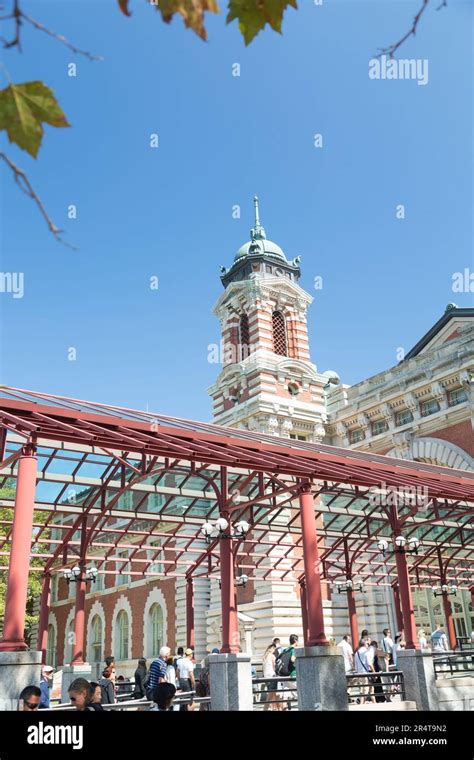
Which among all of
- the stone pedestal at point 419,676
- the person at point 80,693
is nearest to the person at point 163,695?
the person at point 80,693

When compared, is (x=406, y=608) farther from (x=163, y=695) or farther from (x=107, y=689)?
(x=163, y=695)

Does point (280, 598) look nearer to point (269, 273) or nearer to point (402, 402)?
point (402, 402)

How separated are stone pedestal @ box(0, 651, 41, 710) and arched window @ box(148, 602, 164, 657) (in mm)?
28490

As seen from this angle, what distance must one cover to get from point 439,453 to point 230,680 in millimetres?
21230

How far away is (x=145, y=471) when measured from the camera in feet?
47.0

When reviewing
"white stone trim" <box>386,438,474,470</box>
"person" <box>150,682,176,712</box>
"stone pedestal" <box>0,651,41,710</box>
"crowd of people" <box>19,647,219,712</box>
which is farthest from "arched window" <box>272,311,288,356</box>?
"person" <box>150,682,176,712</box>

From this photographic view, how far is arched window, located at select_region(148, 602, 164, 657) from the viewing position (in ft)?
120

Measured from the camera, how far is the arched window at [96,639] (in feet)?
133

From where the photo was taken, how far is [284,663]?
49.7ft

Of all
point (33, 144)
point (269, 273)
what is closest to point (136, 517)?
point (33, 144)

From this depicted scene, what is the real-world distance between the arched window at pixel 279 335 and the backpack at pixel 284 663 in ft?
84.2

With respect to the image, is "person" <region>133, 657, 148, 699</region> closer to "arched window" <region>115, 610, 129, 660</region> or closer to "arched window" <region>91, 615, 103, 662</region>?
"arched window" <region>115, 610, 129, 660</region>

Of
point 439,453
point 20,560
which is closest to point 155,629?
point 439,453
